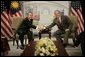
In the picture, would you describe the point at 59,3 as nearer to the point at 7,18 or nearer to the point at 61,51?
the point at 7,18

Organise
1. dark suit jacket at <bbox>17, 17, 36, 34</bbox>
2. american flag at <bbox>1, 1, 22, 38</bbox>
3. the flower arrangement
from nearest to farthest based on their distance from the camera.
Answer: the flower arrangement → dark suit jacket at <bbox>17, 17, 36, 34</bbox> → american flag at <bbox>1, 1, 22, 38</bbox>

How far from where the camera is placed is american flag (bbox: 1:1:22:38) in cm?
701

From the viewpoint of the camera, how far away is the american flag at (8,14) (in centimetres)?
701

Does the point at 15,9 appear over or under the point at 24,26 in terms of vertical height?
over

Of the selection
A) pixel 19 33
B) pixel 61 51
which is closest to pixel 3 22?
pixel 19 33

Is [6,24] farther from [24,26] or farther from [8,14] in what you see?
[24,26]

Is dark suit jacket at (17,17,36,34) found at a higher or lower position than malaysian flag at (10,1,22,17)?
lower

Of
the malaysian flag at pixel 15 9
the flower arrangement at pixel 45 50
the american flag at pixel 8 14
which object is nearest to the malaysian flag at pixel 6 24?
the american flag at pixel 8 14

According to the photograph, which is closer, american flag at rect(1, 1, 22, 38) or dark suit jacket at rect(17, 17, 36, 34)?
dark suit jacket at rect(17, 17, 36, 34)

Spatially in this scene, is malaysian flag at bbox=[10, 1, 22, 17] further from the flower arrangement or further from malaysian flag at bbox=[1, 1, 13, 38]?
the flower arrangement

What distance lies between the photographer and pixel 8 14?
7.05 meters

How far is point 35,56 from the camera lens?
11.8 ft

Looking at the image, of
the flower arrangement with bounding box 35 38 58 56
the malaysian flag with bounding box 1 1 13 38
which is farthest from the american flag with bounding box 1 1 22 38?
the flower arrangement with bounding box 35 38 58 56

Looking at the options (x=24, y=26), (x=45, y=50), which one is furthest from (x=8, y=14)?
(x=45, y=50)
